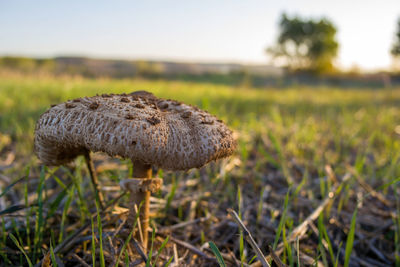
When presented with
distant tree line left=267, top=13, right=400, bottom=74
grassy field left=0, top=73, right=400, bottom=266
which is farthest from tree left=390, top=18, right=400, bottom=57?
grassy field left=0, top=73, right=400, bottom=266

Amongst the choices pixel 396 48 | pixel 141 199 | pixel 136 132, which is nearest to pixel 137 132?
pixel 136 132

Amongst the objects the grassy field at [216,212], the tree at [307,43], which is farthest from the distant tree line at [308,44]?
the grassy field at [216,212]

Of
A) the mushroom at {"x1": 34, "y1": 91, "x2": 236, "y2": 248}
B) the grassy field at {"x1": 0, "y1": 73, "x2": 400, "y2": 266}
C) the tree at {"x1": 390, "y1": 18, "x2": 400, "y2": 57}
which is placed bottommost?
the grassy field at {"x1": 0, "y1": 73, "x2": 400, "y2": 266}

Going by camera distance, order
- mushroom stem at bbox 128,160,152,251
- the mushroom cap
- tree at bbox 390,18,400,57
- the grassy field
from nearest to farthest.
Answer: the mushroom cap < mushroom stem at bbox 128,160,152,251 < the grassy field < tree at bbox 390,18,400,57

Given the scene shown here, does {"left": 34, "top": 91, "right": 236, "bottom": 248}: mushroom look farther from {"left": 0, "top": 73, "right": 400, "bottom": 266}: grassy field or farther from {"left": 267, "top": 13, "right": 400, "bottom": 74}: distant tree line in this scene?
{"left": 267, "top": 13, "right": 400, "bottom": 74}: distant tree line

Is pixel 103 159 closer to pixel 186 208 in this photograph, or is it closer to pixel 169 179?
pixel 169 179

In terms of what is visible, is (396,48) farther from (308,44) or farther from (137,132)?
(137,132)

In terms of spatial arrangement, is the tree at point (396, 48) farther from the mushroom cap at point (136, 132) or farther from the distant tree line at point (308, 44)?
the mushroom cap at point (136, 132)
